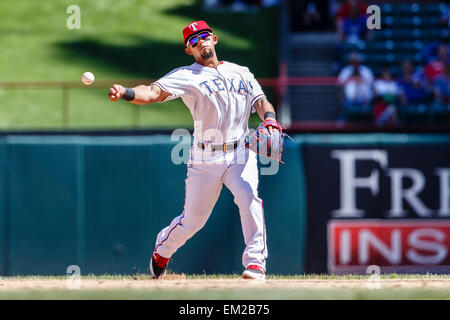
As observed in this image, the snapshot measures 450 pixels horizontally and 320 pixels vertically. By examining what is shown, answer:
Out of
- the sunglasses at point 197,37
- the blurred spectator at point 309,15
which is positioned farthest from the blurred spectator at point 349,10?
the sunglasses at point 197,37

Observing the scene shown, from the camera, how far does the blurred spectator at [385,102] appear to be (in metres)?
11.1

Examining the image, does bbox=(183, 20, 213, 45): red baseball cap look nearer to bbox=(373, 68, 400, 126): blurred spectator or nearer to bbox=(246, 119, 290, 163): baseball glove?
bbox=(246, 119, 290, 163): baseball glove

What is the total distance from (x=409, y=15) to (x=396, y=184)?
8607mm

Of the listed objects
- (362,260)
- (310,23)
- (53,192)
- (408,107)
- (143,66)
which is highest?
(310,23)

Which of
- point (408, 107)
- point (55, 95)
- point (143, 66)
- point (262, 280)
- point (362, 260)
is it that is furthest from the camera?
point (143, 66)

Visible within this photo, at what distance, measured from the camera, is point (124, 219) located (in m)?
8.27

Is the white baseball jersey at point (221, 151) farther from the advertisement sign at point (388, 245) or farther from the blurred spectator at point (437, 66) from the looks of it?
the blurred spectator at point (437, 66)

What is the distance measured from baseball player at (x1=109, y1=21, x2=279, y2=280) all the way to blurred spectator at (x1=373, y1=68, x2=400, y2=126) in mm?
5702

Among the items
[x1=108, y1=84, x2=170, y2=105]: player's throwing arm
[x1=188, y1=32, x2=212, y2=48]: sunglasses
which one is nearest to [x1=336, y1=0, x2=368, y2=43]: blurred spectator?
[x1=188, y1=32, x2=212, y2=48]: sunglasses

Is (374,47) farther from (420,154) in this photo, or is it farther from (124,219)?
(124,219)

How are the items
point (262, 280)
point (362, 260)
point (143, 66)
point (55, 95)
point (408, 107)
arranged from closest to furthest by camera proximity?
point (262, 280), point (362, 260), point (408, 107), point (55, 95), point (143, 66)

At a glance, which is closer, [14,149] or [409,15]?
[14,149]

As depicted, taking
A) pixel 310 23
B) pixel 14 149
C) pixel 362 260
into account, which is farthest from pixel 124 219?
→ pixel 310 23

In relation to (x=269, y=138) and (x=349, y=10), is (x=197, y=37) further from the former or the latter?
(x=349, y=10)
